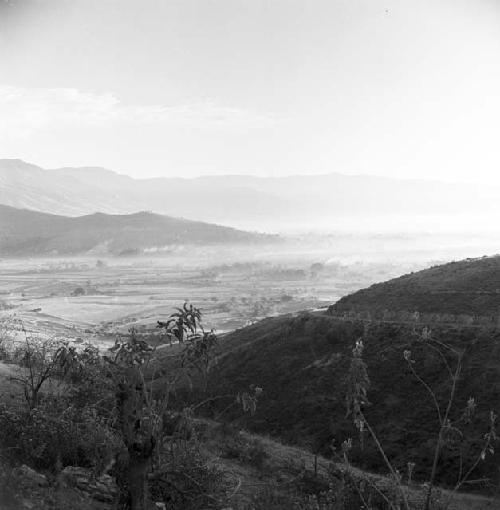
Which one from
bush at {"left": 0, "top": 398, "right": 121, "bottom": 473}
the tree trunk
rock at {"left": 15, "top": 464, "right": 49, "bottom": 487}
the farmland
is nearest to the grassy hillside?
bush at {"left": 0, "top": 398, "right": 121, "bottom": 473}

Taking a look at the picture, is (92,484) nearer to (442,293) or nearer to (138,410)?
(138,410)

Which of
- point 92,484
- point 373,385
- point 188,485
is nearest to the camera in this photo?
point 92,484

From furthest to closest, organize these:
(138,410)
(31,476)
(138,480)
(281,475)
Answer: (281,475)
(31,476)
(138,480)
(138,410)

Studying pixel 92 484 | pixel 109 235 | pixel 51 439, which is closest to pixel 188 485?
pixel 92 484

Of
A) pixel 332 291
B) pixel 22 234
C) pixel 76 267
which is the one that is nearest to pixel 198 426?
pixel 332 291

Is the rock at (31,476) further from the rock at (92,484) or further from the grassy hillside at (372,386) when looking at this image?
the grassy hillside at (372,386)

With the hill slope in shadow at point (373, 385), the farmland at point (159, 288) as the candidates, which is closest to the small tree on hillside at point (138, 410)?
the hill slope in shadow at point (373, 385)
